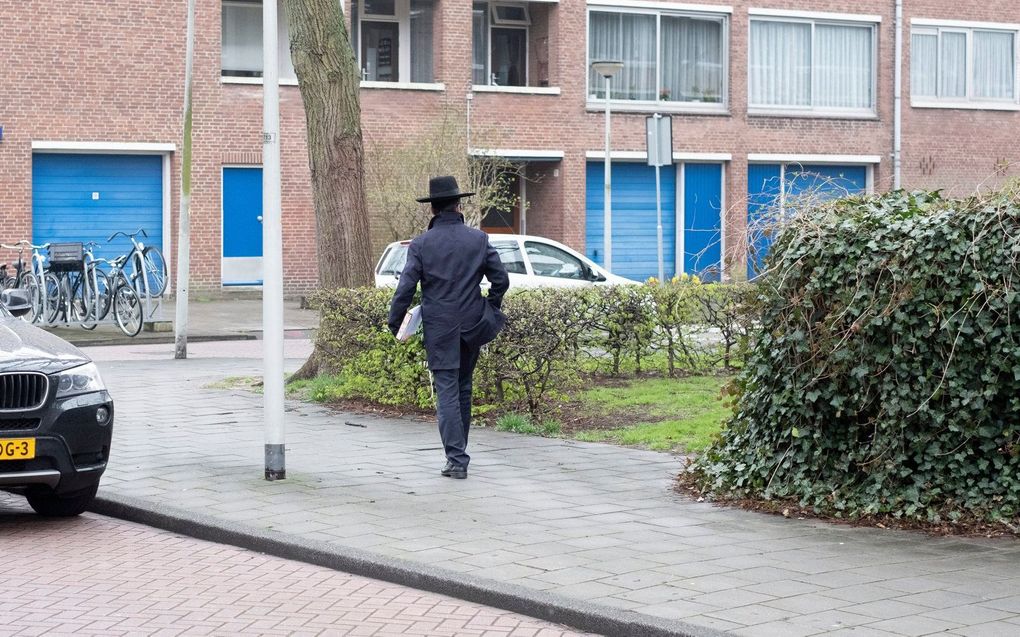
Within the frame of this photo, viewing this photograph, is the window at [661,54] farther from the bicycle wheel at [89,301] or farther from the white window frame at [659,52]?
the bicycle wheel at [89,301]

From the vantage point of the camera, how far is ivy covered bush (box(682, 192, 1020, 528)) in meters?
7.42

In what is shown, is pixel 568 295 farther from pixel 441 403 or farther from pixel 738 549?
pixel 738 549

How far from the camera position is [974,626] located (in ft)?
18.5

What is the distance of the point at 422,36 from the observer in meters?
32.7

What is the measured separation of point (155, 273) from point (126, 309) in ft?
9.19

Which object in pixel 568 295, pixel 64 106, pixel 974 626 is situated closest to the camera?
pixel 974 626

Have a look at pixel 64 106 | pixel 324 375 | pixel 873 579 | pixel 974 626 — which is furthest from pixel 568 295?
pixel 64 106

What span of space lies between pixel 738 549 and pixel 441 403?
282 cm

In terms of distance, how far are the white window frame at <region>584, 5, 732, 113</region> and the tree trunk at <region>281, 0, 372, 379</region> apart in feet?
63.6

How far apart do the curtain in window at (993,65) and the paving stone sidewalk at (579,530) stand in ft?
96.8

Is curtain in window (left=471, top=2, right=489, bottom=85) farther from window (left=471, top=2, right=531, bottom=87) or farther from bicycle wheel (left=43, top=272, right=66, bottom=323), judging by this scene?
bicycle wheel (left=43, top=272, right=66, bottom=323)

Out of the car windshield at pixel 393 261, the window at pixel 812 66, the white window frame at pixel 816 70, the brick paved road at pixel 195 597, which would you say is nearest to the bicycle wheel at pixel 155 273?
the car windshield at pixel 393 261

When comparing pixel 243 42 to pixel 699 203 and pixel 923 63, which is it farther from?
pixel 923 63

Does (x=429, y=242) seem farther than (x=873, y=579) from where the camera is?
Yes
